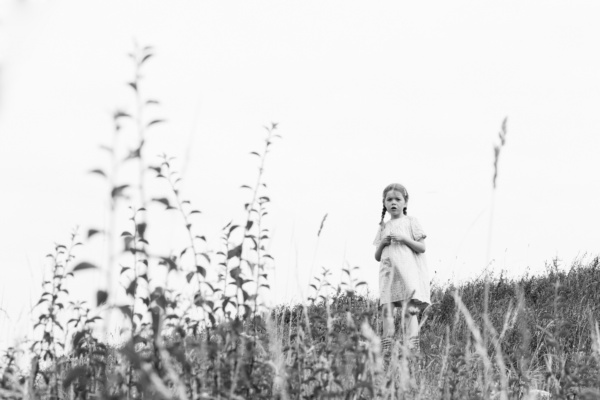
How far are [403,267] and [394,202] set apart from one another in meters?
0.72

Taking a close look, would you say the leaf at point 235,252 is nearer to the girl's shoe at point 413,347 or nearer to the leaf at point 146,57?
the leaf at point 146,57

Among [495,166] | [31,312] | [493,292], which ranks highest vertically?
[493,292]

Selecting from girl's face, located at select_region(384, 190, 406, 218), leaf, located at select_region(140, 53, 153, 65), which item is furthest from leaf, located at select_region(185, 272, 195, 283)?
girl's face, located at select_region(384, 190, 406, 218)

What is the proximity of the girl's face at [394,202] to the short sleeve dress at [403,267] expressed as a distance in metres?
0.11

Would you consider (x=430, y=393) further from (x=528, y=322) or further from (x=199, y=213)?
(x=528, y=322)

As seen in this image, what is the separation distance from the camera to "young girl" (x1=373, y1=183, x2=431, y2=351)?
754 centimetres

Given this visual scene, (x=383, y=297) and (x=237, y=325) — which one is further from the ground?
(x=383, y=297)

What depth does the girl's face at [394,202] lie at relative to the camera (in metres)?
7.72

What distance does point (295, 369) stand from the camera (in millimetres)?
3525

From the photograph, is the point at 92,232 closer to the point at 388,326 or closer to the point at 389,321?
the point at 389,321

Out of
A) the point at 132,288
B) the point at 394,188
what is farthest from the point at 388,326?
the point at 132,288

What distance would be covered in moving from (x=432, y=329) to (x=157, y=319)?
6.31 meters

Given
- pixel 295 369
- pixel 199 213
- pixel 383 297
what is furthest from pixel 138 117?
pixel 383 297

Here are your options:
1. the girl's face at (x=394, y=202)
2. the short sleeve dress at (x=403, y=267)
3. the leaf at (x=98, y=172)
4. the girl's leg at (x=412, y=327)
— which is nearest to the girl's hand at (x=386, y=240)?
the short sleeve dress at (x=403, y=267)
